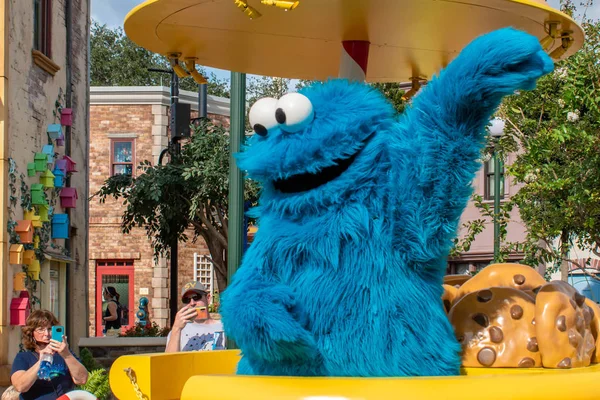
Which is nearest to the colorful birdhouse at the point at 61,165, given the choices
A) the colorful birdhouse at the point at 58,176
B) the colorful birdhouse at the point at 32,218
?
the colorful birdhouse at the point at 58,176

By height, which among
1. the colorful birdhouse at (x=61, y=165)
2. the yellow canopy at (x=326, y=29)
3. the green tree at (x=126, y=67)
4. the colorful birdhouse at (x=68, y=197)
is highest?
the green tree at (x=126, y=67)

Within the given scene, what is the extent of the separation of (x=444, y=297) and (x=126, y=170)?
81.8 feet

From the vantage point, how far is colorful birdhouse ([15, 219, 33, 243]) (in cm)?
1087

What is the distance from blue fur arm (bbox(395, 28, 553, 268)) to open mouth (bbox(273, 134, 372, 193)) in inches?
7.5

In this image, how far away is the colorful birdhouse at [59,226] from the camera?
12438 millimetres

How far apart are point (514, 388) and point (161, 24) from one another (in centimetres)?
197

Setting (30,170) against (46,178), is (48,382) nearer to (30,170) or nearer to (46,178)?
(30,170)

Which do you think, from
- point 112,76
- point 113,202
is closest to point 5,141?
point 113,202

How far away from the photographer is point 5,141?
34.7 feet

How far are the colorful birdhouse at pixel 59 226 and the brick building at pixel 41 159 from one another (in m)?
0.01

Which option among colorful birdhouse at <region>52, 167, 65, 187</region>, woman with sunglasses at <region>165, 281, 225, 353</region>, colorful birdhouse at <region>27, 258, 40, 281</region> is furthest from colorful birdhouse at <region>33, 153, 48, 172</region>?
woman with sunglasses at <region>165, 281, 225, 353</region>

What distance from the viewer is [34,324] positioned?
19.5 feet

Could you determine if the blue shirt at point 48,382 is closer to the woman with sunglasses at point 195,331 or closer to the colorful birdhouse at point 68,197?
the woman with sunglasses at point 195,331

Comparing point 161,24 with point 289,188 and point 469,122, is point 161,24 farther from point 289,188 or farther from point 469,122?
point 469,122
